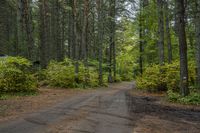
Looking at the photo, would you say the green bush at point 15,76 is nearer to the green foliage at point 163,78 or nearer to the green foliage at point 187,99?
the green foliage at point 163,78

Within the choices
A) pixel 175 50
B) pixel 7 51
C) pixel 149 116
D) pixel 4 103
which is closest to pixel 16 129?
pixel 149 116

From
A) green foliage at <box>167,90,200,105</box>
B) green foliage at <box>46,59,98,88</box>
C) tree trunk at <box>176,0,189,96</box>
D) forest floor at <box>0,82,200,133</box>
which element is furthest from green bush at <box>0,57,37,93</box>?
tree trunk at <box>176,0,189,96</box>

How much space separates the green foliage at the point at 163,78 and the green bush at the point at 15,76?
6.82m

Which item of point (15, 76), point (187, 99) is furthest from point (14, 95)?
point (187, 99)

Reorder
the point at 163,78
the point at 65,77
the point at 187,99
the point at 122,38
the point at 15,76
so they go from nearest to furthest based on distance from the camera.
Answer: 1. the point at 187,99
2. the point at 15,76
3. the point at 163,78
4. the point at 65,77
5. the point at 122,38

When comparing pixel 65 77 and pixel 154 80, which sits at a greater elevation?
pixel 65 77

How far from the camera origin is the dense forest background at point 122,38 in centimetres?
1728

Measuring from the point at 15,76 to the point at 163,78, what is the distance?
8434 mm

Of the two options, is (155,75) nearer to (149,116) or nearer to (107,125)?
(149,116)

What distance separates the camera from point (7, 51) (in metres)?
38.8

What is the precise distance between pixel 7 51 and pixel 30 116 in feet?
102

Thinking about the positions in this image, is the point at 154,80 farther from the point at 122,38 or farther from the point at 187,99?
the point at 122,38

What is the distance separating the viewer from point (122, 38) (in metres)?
42.2

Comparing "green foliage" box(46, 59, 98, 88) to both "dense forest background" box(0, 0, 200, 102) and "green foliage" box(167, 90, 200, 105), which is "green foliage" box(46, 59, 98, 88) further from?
"green foliage" box(167, 90, 200, 105)
